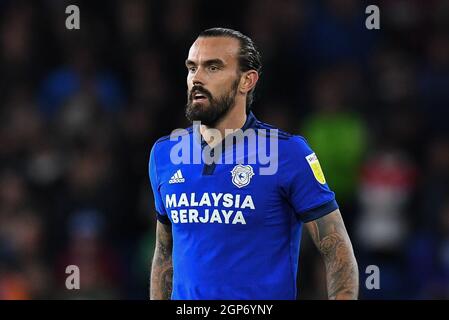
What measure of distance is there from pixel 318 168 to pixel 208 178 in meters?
0.46

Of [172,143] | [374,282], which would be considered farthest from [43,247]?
[172,143]

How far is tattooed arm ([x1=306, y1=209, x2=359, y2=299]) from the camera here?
3932 mm

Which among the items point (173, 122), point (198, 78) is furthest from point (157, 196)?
point (173, 122)

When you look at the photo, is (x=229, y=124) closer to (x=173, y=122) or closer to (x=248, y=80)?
(x=248, y=80)

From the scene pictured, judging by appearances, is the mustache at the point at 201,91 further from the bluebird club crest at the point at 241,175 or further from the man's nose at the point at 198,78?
the bluebird club crest at the point at 241,175

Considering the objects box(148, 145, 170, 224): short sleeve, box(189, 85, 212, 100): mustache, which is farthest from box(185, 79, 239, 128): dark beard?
box(148, 145, 170, 224): short sleeve

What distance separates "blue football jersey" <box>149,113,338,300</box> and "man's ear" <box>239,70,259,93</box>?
251 millimetres

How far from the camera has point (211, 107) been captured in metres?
4.09

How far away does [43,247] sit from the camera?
8.59m

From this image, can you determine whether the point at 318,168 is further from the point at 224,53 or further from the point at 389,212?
the point at 389,212

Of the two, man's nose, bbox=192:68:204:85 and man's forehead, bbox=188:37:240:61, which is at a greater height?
man's forehead, bbox=188:37:240:61

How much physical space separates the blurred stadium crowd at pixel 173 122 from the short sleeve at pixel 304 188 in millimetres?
3615

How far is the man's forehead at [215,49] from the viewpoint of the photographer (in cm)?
409

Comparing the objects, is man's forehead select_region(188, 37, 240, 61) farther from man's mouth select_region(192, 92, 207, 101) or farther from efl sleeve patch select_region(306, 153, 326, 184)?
efl sleeve patch select_region(306, 153, 326, 184)
